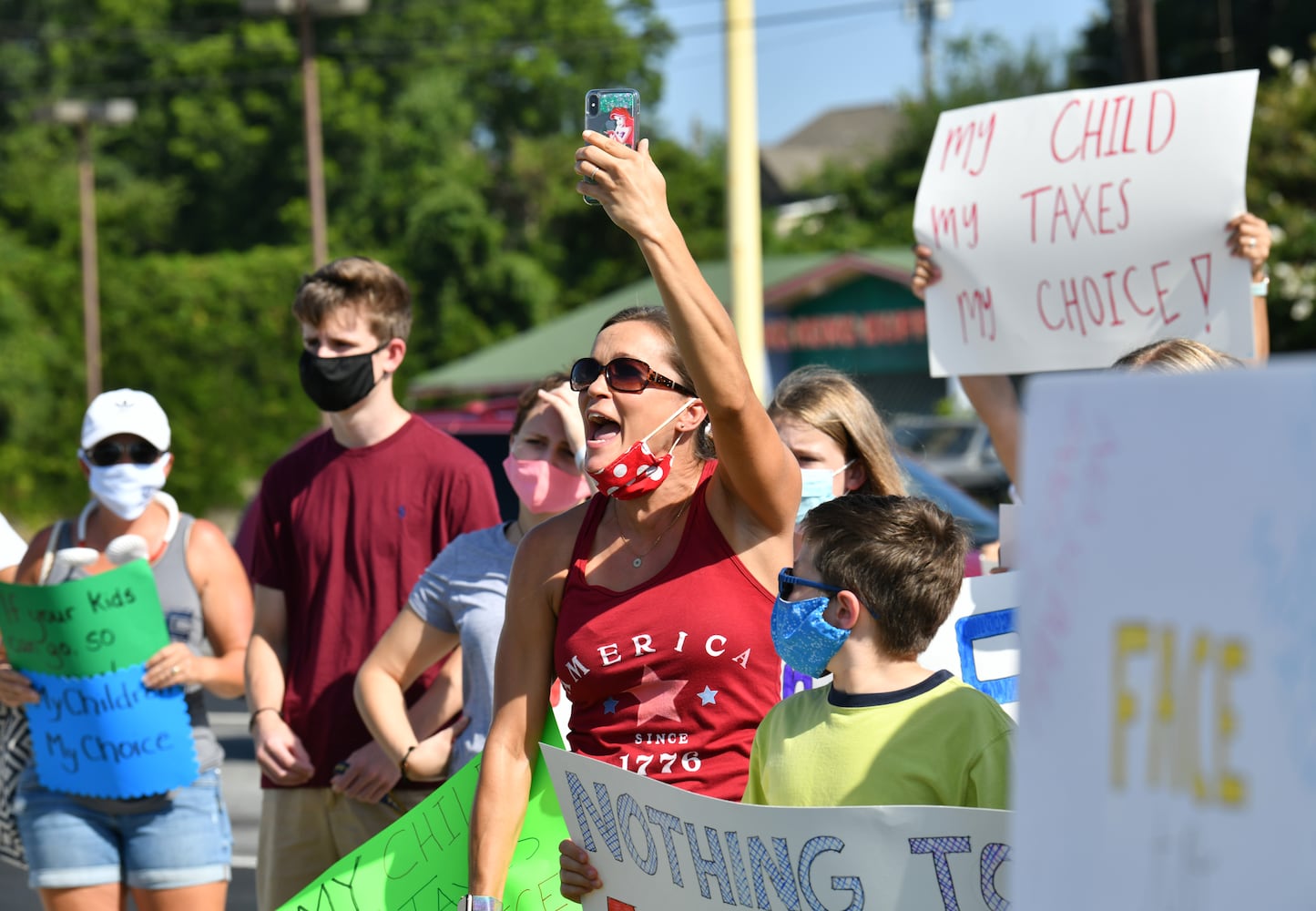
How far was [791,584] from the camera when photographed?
2518 millimetres

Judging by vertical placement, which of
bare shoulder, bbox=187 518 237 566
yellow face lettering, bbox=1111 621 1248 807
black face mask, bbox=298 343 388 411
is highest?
black face mask, bbox=298 343 388 411

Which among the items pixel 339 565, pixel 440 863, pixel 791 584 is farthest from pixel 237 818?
pixel 791 584

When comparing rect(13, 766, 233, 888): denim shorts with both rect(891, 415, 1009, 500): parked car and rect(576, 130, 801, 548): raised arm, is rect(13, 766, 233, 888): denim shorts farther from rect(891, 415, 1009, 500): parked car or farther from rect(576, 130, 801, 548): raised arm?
rect(891, 415, 1009, 500): parked car

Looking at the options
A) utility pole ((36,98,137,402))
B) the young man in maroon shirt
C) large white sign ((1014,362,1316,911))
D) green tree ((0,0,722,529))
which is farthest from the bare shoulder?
green tree ((0,0,722,529))

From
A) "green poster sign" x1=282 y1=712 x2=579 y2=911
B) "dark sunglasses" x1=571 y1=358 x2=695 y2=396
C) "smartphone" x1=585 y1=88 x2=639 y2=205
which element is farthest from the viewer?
"green poster sign" x1=282 y1=712 x2=579 y2=911

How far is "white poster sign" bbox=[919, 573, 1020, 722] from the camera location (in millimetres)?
3334

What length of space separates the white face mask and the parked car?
20.6 metres

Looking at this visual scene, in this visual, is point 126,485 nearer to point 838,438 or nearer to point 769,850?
point 838,438

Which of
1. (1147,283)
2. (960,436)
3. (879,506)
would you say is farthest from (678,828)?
(960,436)

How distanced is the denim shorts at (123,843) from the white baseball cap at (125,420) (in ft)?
3.14

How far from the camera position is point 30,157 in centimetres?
4691

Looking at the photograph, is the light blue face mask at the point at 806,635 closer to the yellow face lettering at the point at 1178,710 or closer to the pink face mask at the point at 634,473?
the pink face mask at the point at 634,473

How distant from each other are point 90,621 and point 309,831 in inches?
→ 30.5

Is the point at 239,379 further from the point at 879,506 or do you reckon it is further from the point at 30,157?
the point at 879,506
